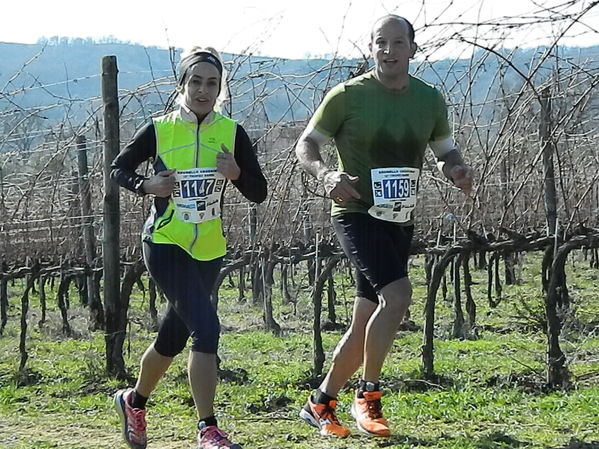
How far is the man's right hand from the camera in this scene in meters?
3.65

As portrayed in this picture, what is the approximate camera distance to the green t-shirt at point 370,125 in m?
3.94

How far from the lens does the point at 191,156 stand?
390 cm

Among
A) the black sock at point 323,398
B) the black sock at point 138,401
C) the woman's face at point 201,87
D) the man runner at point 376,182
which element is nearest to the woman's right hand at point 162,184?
the woman's face at point 201,87

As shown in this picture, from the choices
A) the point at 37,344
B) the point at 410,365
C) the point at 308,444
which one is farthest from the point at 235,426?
the point at 37,344

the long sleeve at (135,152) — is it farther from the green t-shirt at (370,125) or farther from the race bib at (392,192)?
the race bib at (392,192)

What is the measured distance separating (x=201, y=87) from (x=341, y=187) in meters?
0.72

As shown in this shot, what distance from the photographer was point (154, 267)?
3.84 metres

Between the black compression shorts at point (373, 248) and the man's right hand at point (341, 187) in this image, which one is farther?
the black compression shorts at point (373, 248)

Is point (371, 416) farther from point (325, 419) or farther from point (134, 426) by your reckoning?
point (134, 426)

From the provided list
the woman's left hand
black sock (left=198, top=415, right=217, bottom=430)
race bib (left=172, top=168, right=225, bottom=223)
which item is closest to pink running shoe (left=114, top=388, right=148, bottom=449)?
black sock (left=198, top=415, right=217, bottom=430)

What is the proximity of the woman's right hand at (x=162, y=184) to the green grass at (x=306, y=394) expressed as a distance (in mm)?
1122

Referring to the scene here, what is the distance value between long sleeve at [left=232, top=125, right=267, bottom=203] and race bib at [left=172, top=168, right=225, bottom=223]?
0.09 m

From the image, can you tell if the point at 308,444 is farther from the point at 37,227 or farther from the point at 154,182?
the point at 37,227

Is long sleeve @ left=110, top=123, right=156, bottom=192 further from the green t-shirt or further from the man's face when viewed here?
the man's face
